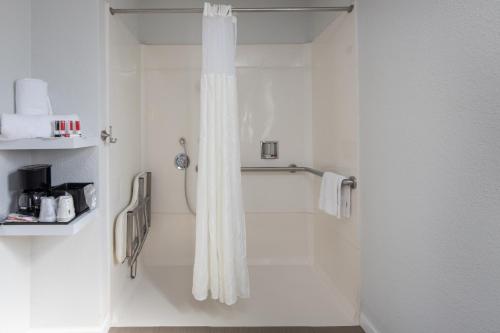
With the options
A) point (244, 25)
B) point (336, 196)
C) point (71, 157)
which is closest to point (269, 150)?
point (336, 196)

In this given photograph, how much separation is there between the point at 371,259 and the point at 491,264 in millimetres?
746

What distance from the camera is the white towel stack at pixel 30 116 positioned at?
1.32 meters

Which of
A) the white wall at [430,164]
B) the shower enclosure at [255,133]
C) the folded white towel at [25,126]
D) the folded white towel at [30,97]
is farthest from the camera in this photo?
the shower enclosure at [255,133]

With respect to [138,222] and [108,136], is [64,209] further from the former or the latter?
[138,222]

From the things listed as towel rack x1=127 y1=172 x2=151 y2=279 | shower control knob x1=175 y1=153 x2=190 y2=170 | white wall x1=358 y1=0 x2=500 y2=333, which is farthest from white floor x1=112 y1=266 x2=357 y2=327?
shower control knob x1=175 y1=153 x2=190 y2=170

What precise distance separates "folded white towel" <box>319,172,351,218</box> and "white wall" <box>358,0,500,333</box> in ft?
0.49

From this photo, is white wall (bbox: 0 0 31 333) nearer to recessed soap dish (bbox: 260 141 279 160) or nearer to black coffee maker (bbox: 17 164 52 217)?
black coffee maker (bbox: 17 164 52 217)

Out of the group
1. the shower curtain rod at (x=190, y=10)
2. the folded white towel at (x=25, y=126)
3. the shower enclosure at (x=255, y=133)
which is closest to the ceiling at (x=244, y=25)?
the shower enclosure at (x=255, y=133)

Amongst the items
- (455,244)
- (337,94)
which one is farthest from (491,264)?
(337,94)

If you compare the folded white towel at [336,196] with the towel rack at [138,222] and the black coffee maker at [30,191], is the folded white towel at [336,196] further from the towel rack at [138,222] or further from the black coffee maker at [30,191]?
the black coffee maker at [30,191]

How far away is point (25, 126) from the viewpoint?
134cm

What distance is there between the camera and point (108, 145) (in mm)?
1730

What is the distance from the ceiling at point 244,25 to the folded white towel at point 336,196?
50.3 inches

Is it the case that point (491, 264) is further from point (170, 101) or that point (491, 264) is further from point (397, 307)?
point (170, 101)
